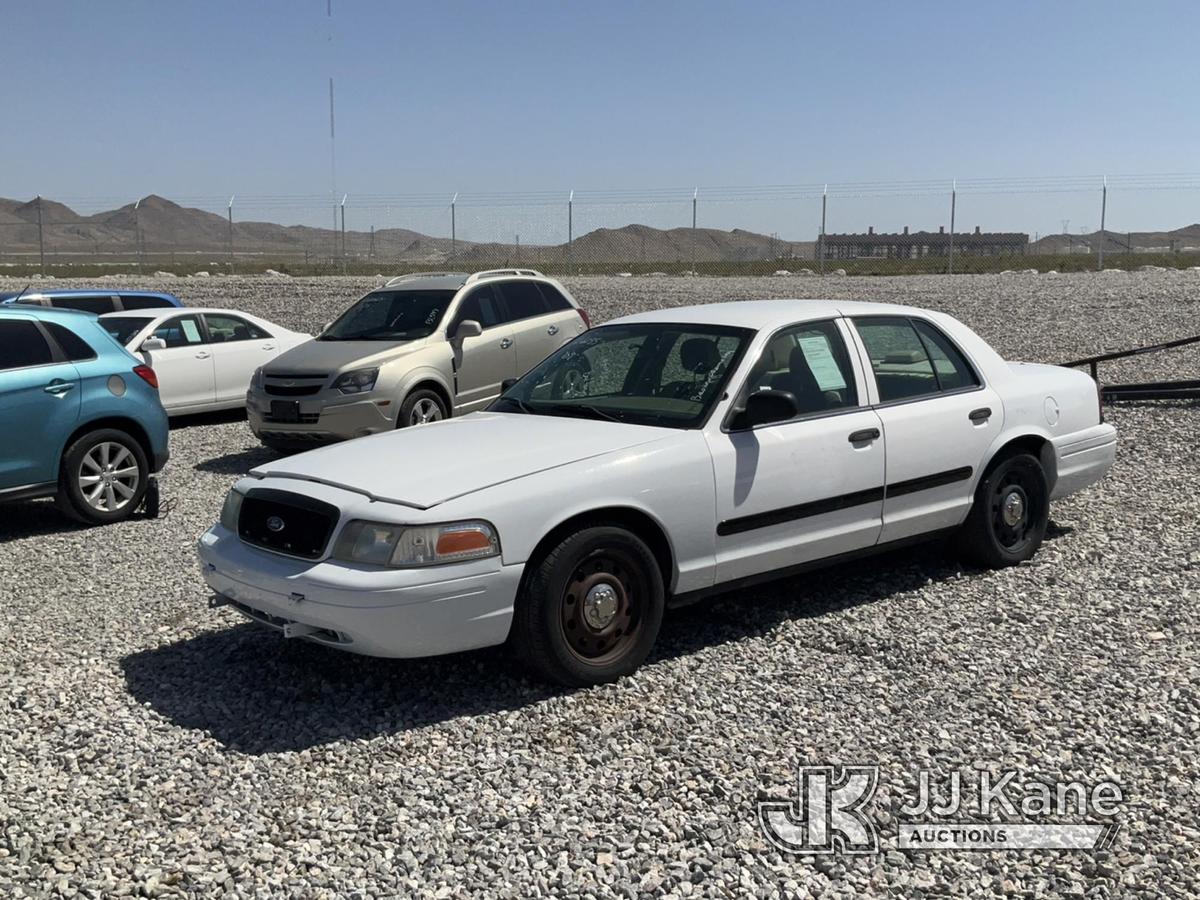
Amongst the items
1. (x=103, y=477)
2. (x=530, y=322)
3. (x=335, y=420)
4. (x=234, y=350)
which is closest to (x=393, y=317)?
(x=530, y=322)

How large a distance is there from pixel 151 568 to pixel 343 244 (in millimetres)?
25441

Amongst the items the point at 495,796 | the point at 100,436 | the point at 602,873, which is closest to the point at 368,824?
the point at 495,796

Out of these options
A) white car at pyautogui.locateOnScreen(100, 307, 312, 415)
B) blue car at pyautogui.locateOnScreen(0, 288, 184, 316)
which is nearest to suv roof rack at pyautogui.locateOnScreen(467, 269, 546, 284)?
white car at pyautogui.locateOnScreen(100, 307, 312, 415)

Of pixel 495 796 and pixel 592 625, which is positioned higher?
pixel 592 625

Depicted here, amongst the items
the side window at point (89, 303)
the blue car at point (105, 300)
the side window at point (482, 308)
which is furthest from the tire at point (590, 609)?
the side window at point (89, 303)

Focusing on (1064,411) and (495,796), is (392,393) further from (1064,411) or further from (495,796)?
(495,796)

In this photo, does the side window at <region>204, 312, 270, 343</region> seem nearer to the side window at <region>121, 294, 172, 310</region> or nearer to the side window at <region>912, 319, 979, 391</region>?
the side window at <region>121, 294, 172, 310</region>

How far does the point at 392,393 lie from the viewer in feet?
34.4

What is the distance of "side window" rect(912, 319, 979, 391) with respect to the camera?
6582mm

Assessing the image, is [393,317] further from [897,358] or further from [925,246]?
[925,246]

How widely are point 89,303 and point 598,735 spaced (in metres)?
12.4

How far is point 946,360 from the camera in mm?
6648

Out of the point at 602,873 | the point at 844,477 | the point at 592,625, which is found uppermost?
the point at 844,477

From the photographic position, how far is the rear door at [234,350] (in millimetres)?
13344
